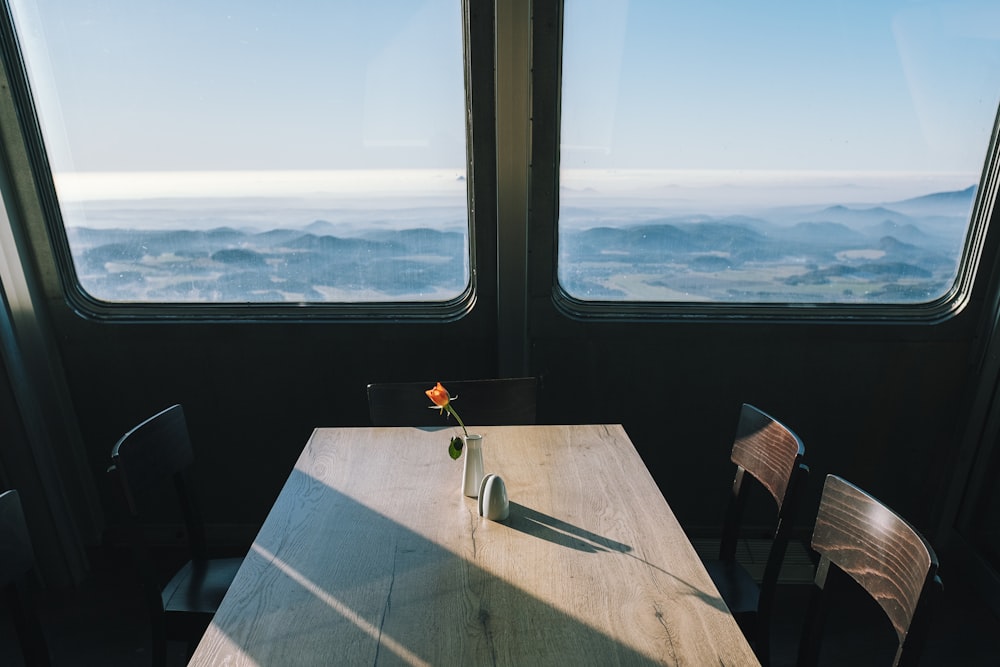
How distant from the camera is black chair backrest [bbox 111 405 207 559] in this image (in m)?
→ 1.53

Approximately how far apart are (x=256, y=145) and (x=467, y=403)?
1356 mm

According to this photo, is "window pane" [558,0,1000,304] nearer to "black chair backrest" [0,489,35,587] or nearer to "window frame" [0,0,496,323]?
"window frame" [0,0,496,323]

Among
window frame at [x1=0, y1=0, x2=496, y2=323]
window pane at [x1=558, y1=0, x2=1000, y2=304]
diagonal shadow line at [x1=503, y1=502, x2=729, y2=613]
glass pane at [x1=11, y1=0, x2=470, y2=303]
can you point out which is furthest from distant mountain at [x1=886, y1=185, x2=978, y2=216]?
diagonal shadow line at [x1=503, y1=502, x2=729, y2=613]

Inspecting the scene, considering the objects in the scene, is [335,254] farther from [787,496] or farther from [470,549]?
[787,496]

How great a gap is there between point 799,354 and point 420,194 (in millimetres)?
1692

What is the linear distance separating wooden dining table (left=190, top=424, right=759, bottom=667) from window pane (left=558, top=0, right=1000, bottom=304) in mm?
1131

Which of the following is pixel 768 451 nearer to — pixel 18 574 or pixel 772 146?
pixel 772 146

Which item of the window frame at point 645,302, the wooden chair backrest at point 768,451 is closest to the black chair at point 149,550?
the window frame at point 645,302

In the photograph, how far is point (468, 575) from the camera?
1.23 meters

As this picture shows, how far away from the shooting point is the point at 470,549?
131 centimetres

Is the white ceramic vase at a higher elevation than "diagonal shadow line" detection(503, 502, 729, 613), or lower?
higher

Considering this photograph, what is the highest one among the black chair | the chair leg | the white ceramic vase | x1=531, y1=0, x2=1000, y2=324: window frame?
x1=531, y1=0, x2=1000, y2=324: window frame

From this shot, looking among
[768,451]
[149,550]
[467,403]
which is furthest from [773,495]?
[149,550]

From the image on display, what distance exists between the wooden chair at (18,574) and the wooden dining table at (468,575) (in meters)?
0.48
